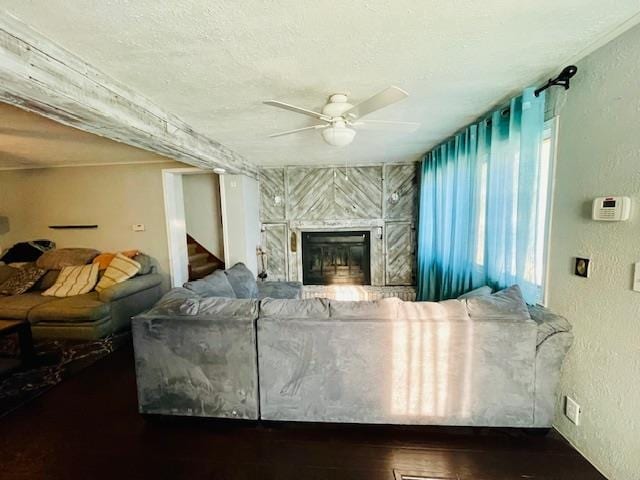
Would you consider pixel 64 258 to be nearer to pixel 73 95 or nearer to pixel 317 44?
pixel 73 95

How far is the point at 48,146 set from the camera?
325 centimetres

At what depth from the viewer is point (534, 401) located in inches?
70.8

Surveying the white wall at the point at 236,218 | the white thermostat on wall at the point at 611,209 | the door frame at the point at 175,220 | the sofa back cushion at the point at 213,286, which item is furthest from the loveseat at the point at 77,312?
the white thermostat on wall at the point at 611,209

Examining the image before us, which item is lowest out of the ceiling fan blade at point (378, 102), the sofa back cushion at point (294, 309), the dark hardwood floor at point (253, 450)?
the dark hardwood floor at point (253, 450)

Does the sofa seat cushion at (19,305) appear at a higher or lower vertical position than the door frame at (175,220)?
lower

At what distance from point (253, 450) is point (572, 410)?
2026 millimetres

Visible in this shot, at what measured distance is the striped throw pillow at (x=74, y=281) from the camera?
355 cm

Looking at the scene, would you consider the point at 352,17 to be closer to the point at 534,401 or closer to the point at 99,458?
the point at 534,401

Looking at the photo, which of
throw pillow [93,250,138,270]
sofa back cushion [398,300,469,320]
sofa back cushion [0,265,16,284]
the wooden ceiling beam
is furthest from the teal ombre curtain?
sofa back cushion [0,265,16,284]

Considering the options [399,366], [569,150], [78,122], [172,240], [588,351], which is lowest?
[399,366]

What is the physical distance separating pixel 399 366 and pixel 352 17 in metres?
1.97

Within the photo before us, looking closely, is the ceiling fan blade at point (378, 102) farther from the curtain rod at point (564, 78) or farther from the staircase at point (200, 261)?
the staircase at point (200, 261)

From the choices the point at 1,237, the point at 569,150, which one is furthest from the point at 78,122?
the point at 1,237

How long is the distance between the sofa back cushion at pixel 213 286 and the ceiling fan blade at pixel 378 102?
192 centimetres
